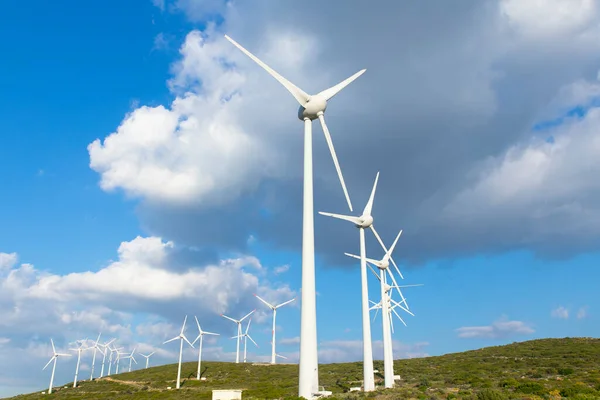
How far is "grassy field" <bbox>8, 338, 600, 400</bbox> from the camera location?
52.5 metres

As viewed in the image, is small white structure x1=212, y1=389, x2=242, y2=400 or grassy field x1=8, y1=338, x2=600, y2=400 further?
small white structure x1=212, y1=389, x2=242, y2=400

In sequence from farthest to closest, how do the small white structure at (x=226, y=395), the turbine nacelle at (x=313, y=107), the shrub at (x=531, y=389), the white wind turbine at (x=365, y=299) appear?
1. the white wind turbine at (x=365, y=299)
2. the small white structure at (x=226, y=395)
3. the shrub at (x=531, y=389)
4. the turbine nacelle at (x=313, y=107)

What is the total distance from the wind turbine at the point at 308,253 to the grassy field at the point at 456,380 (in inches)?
354

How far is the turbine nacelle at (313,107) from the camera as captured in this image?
46.0 metres

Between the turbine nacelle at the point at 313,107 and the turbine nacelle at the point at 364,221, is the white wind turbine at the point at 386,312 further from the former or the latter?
the turbine nacelle at the point at 313,107

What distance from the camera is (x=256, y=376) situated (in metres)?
126

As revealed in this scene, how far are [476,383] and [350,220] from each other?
30368 millimetres

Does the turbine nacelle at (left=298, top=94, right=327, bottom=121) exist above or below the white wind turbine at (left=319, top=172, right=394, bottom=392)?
above

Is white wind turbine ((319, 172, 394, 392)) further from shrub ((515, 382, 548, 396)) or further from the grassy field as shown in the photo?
shrub ((515, 382, 548, 396))

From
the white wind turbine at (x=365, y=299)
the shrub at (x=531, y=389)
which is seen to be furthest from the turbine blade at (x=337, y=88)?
the shrub at (x=531, y=389)

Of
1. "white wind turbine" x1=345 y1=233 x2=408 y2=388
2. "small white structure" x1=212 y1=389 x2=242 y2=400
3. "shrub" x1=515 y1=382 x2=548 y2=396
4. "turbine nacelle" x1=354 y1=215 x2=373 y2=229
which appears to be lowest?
"small white structure" x1=212 y1=389 x2=242 y2=400

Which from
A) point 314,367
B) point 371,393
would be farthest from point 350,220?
point 314,367

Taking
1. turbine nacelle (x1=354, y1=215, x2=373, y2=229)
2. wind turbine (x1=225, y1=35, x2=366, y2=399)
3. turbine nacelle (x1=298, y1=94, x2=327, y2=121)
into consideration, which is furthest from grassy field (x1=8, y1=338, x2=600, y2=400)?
turbine nacelle (x1=298, y1=94, x2=327, y2=121)

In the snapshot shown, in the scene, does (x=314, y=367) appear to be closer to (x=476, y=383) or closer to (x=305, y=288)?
(x=305, y=288)
